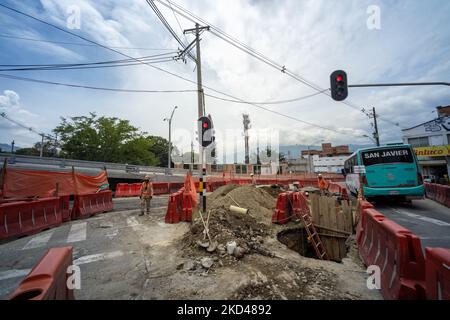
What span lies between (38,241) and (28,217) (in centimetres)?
128

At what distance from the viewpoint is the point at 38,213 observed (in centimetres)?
655

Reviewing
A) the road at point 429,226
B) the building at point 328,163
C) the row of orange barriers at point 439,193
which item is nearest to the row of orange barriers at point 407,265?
the road at point 429,226

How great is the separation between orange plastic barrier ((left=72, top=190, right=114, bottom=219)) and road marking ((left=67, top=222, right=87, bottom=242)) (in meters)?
1.14

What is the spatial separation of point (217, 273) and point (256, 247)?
135cm

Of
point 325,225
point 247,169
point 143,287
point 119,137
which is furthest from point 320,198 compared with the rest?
point 247,169

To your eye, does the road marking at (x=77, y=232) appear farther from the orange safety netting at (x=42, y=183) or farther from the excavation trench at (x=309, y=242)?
the excavation trench at (x=309, y=242)

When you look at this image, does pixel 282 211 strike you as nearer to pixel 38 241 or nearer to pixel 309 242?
pixel 309 242

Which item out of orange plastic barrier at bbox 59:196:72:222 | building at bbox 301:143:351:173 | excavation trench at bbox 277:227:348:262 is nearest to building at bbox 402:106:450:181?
excavation trench at bbox 277:227:348:262

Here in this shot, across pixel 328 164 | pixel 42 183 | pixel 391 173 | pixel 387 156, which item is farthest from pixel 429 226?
pixel 328 164

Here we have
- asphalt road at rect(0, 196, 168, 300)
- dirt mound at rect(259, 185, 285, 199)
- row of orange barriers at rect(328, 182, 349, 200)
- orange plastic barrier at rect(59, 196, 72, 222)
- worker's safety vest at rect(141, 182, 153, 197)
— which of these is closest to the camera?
asphalt road at rect(0, 196, 168, 300)

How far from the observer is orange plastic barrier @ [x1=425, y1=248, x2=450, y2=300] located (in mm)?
1884

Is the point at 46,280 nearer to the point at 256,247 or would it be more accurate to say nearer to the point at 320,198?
the point at 256,247

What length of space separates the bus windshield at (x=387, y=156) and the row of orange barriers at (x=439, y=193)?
3939 mm

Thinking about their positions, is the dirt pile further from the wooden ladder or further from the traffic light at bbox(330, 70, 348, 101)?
the traffic light at bbox(330, 70, 348, 101)
